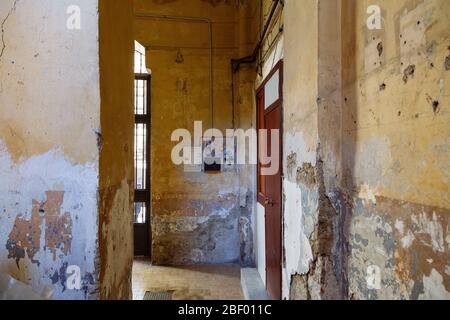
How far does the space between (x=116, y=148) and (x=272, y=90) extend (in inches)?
89.7

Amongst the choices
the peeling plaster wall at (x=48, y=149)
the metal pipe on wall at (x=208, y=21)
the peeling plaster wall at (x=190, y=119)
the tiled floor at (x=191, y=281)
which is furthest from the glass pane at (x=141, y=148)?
the peeling plaster wall at (x=48, y=149)

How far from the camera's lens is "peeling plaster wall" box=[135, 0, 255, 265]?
525 centimetres

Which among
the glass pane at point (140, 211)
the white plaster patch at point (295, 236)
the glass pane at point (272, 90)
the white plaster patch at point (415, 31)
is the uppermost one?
the glass pane at point (272, 90)

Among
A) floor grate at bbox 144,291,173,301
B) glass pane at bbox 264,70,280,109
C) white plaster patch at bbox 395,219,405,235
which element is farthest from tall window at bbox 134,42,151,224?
white plaster patch at bbox 395,219,405,235

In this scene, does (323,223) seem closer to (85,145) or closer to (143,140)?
(85,145)

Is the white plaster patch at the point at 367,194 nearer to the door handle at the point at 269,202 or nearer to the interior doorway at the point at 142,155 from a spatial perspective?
the door handle at the point at 269,202

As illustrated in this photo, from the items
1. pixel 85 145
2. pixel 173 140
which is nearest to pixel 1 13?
pixel 85 145

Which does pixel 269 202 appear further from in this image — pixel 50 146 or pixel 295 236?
pixel 50 146

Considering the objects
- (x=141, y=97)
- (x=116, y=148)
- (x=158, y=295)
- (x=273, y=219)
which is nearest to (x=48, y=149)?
(x=116, y=148)

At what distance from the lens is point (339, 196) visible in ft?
6.33

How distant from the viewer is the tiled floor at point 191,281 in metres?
4.15

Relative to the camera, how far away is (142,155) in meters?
5.53

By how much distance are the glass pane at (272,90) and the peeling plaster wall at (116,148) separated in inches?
65.7

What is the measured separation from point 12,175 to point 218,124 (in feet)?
12.7
